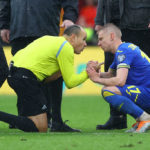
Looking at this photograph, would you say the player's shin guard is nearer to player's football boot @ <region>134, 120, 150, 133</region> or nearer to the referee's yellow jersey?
player's football boot @ <region>134, 120, 150, 133</region>

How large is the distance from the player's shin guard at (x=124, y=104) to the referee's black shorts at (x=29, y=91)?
64 cm

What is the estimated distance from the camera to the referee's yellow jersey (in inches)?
232

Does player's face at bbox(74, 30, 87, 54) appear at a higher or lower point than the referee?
higher

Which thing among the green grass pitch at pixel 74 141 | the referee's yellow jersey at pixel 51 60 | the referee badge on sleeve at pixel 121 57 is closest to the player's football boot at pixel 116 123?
the green grass pitch at pixel 74 141

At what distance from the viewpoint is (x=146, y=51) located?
684cm

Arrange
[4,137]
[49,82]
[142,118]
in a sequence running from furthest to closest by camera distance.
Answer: [49,82]
[142,118]
[4,137]

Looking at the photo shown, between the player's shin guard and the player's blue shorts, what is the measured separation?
3.7 inches

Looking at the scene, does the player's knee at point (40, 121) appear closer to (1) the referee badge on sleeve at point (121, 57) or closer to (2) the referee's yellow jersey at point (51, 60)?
(2) the referee's yellow jersey at point (51, 60)

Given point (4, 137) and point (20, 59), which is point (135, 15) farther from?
point (4, 137)

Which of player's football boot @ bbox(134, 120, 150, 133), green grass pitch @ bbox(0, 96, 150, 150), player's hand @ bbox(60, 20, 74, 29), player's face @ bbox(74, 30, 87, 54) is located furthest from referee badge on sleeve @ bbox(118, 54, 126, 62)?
player's hand @ bbox(60, 20, 74, 29)

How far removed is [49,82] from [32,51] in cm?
63

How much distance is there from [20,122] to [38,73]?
1.77 ft

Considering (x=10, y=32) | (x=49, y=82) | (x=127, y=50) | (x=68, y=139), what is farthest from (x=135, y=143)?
(x=10, y=32)

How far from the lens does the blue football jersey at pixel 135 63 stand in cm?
597
